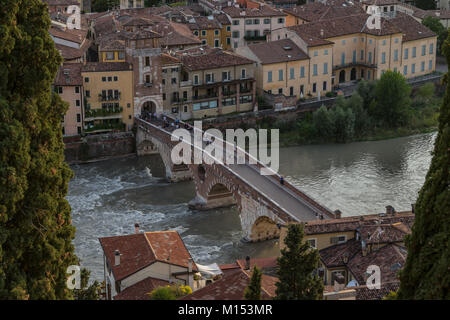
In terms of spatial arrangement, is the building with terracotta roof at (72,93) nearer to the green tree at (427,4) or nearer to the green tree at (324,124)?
the green tree at (324,124)

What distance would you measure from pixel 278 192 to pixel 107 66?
690 inches

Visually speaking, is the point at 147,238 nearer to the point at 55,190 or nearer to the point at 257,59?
the point at 55,190

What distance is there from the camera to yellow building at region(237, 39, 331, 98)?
53062 mm

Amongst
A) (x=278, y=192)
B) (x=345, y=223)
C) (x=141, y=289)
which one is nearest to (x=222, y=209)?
(x=278, y=192)

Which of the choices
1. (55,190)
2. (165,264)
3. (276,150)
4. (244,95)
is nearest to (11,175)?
(55,190)

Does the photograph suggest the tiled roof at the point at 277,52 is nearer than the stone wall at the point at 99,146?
No

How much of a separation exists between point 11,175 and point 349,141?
37231mm

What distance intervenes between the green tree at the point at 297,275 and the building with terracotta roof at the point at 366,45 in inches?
1554

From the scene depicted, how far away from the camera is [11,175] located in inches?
578

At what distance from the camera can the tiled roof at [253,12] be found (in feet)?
202

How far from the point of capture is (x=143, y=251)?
2517 cm

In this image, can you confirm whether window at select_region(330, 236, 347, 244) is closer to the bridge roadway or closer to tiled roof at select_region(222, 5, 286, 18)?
the bridge roadway

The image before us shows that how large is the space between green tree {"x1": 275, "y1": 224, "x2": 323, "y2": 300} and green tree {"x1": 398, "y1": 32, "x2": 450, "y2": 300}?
6.12 ft

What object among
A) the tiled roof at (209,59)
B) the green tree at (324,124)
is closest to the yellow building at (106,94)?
the tiled roof at (209,59)
